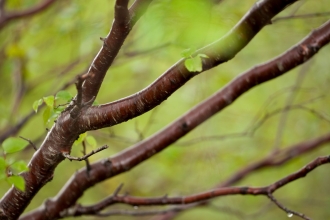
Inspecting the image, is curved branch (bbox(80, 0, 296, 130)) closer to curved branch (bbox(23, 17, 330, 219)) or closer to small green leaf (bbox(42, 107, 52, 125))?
small green leaf (bbox(42, 107, 52, 125))

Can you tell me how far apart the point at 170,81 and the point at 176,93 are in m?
2.86

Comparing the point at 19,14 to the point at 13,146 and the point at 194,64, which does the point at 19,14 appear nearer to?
the point at 13,146

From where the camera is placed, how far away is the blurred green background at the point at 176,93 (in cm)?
247

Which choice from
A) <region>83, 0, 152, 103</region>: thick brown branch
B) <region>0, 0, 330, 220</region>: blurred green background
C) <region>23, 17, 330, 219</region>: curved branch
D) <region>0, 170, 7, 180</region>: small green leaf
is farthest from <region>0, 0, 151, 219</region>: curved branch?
<region>0, 0, 330, 220</region>: blurred green background

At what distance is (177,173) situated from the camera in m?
3.99

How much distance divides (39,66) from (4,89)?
713 millimetres

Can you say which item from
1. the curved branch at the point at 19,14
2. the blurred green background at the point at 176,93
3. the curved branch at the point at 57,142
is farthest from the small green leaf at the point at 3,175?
the curved branch at the point at 19,14

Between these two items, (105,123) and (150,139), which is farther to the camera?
(150,139)

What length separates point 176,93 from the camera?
12.6 ft

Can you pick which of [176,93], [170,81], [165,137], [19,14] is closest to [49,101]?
[170,81]

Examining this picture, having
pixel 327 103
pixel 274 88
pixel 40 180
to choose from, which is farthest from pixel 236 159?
pixel 40 180

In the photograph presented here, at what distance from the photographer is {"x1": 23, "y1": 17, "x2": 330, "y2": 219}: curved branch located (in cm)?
143

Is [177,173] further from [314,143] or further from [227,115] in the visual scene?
[314,143]

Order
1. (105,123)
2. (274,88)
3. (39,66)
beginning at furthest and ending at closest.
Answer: (274,88) → (39,66) → (105,123)
